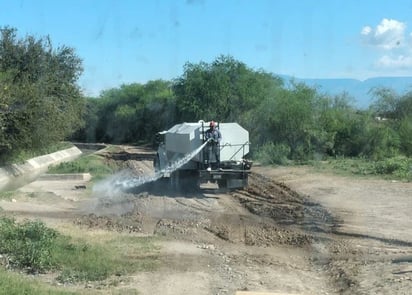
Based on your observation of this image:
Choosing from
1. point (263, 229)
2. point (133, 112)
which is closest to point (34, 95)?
point (263, 229)

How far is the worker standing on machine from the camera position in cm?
2484

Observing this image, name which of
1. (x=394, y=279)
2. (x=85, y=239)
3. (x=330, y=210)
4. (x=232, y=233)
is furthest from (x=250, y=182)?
(x=394, y=279)

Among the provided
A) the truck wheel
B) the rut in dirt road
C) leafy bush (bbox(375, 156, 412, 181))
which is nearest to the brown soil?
the rut in dirt road

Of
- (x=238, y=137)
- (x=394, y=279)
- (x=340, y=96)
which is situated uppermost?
(x=340, y=96)

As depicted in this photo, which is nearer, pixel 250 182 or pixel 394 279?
pixel 394 279

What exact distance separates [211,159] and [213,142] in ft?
2.30

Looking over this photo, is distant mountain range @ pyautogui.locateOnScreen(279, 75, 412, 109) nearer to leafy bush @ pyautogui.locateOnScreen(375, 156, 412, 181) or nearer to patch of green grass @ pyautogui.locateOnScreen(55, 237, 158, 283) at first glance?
leafy bush @ pyautogui.locateOnScreen(375, 156, 412, 181)

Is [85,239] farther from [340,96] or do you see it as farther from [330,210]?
[340,96]

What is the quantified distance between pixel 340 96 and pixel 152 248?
4212cm

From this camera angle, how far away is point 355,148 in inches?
1896

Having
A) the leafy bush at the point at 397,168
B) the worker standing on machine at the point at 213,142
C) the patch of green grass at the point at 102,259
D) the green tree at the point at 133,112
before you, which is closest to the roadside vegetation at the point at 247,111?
the leafy bush at the point at 397,168

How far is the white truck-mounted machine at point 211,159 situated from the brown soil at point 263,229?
76cm

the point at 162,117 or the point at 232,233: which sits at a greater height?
the point at 162,117

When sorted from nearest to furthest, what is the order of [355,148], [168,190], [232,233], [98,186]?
[232,233]
[168,190]
[98,186]
[355,148]
